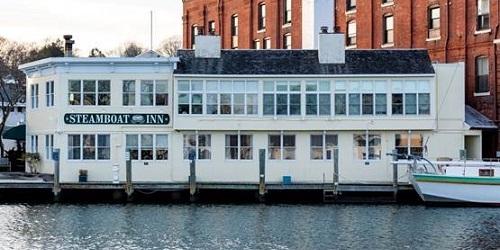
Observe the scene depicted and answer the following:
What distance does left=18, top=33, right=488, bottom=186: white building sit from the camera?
52.2 m

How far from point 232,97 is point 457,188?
12.7m

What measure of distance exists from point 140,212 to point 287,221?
24.2 ft

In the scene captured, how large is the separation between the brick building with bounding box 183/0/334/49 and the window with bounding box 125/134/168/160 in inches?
858

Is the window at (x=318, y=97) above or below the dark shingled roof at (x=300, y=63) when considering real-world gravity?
below

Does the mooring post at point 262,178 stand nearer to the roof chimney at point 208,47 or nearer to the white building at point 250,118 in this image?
the white building at point 250,118

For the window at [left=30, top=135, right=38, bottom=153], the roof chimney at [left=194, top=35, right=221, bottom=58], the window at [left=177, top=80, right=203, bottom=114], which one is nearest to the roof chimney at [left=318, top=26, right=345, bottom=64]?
the roof chimney at [left=194, top=35, right=221, bottom=58]

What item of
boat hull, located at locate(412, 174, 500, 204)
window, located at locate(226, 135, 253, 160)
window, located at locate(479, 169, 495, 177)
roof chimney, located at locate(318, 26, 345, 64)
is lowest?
boat hull, located at locate(412, 174, 500, 204)

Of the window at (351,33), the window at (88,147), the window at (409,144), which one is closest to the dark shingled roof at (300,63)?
the window at (409,144)

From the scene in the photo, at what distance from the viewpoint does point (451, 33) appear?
62031 mm

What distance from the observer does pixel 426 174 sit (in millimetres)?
47906

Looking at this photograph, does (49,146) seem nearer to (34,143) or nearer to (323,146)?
(34,143)

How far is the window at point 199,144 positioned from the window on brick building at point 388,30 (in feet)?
66.9

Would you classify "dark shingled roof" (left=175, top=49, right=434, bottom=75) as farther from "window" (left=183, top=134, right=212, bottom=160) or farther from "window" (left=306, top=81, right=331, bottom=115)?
"window" (left=183, top=134, right=212, bottom=160)

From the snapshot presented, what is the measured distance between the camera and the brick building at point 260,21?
75312mm
